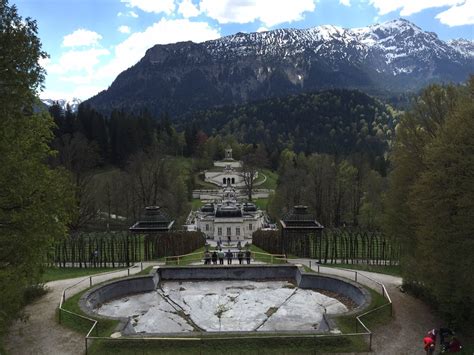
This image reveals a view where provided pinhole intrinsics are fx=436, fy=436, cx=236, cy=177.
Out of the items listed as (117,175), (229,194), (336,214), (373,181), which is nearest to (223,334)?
(336,214)

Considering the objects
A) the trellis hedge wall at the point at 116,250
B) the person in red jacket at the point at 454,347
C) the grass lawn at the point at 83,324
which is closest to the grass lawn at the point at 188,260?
the trellis hedge wall at the point at 116,250

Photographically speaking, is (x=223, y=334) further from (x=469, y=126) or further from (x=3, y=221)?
(x=469, y=126)

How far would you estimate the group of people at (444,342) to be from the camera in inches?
634

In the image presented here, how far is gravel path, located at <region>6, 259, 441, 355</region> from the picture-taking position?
1719cm

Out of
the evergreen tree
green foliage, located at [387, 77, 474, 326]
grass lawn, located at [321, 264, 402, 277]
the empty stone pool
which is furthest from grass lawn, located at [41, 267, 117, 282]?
the evergreen tree

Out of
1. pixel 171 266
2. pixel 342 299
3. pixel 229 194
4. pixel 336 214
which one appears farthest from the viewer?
pixel 229 194

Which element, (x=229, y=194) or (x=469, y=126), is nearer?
(x=469, y=126)

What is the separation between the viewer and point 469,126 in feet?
59.3

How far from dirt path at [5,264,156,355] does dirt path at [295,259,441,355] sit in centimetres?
1211

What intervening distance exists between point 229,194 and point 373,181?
1419 inches

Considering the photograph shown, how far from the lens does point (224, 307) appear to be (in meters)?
23.9

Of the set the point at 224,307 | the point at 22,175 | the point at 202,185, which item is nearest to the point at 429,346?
the point at 224,307

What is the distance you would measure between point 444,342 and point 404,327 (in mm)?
2420

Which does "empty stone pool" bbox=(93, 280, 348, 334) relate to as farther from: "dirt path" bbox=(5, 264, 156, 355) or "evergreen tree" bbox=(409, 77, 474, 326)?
"evergreen tree" bbox=(409, 77, 474, 326)
